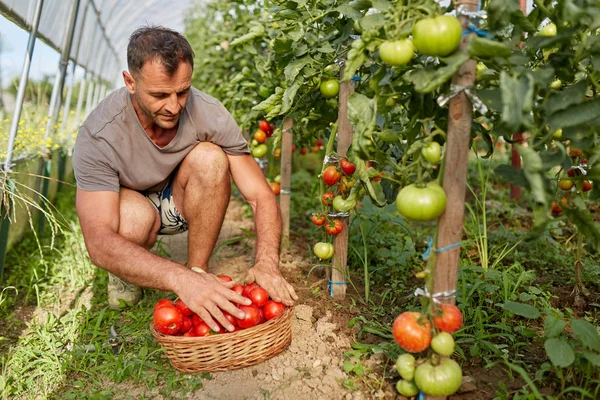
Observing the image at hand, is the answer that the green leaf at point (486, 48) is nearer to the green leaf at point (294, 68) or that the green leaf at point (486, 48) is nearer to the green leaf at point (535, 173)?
the green leaf at point (535, 173)

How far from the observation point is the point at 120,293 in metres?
2.71

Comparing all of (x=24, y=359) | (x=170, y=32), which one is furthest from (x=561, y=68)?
(x=24, y=359)

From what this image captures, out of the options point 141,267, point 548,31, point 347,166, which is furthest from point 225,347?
point 548,31

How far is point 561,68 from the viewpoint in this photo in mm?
1563

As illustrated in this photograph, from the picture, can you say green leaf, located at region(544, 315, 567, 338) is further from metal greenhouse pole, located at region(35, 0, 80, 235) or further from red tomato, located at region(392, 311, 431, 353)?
metal greenhouse pole, located at region(35, 0, 80, 235)

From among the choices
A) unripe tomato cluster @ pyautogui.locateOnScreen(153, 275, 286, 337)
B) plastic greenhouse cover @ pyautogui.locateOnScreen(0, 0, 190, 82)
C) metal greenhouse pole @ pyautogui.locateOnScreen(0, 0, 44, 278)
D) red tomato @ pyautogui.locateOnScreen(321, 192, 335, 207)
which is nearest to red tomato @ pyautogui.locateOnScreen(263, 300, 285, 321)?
unripe tomato cluster @ pyautogui.locateOnScreen(153, 275, 286, 337)

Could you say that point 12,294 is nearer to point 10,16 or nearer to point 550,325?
point 10,16

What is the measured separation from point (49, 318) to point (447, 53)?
2157 mm

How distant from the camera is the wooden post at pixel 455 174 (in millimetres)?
1431

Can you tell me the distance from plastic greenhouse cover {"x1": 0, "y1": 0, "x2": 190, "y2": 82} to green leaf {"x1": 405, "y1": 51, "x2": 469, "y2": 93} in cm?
171

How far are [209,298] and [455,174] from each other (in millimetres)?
938

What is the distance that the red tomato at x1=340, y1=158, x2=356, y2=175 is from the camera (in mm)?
2252

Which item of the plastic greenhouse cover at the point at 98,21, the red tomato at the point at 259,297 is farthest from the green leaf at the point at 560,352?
the plastic greenhouse cover at the point at 98,21

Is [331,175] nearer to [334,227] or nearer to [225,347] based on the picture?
[334,227]
